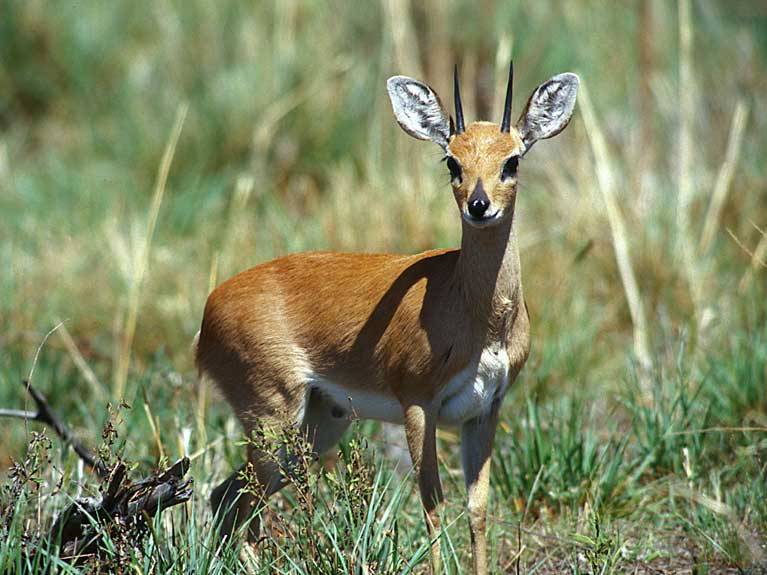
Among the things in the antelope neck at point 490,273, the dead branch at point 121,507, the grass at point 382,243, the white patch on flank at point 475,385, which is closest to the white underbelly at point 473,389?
the white patch on flank at point 475,385

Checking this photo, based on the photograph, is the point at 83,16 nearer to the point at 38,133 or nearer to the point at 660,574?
the point at 38,133

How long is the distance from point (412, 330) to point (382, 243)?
10.6ft

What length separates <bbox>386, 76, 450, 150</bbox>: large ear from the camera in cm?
404

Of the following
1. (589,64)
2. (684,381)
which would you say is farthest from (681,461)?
(589,64)

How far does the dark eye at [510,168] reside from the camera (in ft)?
12.4

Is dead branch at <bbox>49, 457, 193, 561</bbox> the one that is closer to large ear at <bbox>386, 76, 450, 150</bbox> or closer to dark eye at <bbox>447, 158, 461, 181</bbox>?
dark eye at <bbox>447, 158, 461, 181</bbox>

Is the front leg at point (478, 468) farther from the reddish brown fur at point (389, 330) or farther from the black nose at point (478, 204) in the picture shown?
the black nose at point (478, 204)

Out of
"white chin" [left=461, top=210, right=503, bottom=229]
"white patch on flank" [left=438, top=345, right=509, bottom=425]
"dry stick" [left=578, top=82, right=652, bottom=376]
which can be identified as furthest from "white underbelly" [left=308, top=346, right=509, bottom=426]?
"dry stick" [left=578, top=82, right=652, bottom=376]

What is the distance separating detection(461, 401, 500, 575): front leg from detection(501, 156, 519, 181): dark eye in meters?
0.89

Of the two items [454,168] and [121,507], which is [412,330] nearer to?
[454,168]

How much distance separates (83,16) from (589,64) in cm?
502

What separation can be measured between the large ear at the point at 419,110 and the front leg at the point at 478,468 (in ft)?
3.40

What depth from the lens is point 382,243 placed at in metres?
7.29

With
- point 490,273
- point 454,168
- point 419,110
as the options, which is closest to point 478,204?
point 454,168
